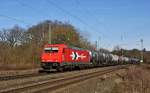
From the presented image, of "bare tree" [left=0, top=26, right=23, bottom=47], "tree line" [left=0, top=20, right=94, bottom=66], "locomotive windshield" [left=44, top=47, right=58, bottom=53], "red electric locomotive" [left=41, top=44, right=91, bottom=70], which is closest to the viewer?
"red electric locomotive" [left=41, top=44, right=91, bottom=70]

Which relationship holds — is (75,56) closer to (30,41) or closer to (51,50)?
(51,50)

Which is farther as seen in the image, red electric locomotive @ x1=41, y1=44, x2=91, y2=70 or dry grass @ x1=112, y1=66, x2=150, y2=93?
red electric locomotive @ x1=41, y1=44, x2=91, y2=70

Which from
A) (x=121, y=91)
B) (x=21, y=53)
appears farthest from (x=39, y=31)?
(x=121, y=91)

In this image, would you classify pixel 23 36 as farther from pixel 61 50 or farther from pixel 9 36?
pixel 61 50

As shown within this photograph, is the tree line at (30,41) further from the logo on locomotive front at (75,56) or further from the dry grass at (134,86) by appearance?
the dry grass at (134,86)

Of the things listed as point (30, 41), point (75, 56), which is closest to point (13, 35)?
point (30, 41)

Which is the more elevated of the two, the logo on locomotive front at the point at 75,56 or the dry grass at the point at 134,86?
the logo on locomotive front at the point at 75,56

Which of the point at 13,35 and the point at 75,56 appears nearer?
the point at 75,56

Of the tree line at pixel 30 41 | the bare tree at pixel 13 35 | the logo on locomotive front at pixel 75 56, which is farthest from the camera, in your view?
the bare tree at pixel 13 35

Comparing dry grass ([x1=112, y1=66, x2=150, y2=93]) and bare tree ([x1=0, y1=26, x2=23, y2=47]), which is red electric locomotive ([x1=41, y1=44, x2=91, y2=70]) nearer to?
dry grass ([x1=112, y1=66, x2=150, y2=93])

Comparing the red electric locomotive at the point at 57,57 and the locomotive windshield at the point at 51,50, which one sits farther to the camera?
the locomotive windshield at the point at 51,50

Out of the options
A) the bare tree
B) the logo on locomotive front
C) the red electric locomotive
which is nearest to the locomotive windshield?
the red electric locomotive

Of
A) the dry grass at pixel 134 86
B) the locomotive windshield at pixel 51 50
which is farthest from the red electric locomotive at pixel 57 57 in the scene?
the dry grass at pixel 134 86

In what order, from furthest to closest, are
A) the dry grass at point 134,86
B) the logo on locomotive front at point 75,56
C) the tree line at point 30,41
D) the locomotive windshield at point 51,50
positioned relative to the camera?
the tree line at point 30,41 < the logo on locomotive front at point 75,56 < the locomotive windshield at point 51,50 < the dry grass at point 134,86
